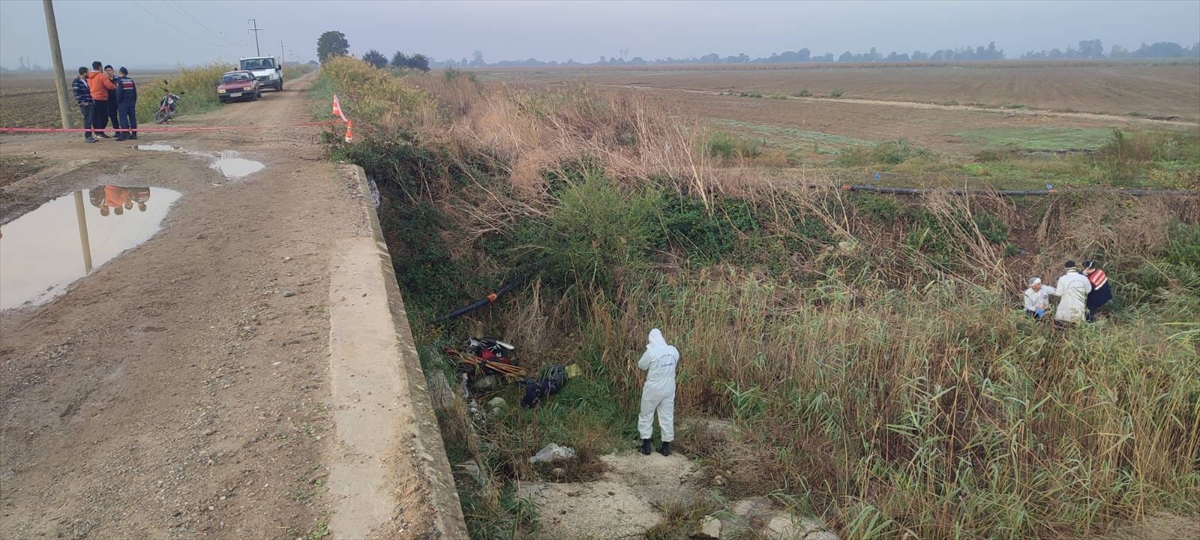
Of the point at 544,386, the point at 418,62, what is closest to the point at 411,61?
the point at 418,62

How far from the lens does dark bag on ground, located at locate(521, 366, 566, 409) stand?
309 inches

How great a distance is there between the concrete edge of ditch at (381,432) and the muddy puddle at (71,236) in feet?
9.50

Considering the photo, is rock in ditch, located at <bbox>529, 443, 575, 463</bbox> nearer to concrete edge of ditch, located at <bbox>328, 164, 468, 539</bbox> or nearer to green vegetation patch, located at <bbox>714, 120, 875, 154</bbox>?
concrete edge of ditch, located at <bbox>328, 164, 468, 539</bbox>

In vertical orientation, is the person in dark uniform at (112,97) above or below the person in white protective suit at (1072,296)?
above

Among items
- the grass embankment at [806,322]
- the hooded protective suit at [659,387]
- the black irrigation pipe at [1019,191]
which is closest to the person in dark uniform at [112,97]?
the grass embankment at [806,322]

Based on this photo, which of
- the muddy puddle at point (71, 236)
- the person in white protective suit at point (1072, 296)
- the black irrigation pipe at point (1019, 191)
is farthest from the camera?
the black irrigation pipe at point (1019, 191)

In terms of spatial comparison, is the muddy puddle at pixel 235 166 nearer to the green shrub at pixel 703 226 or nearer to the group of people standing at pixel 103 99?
the group of people standing at pixel 103 99

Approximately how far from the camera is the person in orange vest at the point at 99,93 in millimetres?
13766

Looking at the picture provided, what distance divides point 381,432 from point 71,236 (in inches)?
249

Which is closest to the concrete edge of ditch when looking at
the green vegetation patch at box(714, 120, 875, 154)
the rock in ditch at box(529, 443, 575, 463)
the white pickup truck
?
the rock in ditch at box(529, 443, 575, 463)

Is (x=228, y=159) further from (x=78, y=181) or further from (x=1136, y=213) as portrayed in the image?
(x=1136, y=213)

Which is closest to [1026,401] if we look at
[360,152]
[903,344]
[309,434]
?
[903,344]

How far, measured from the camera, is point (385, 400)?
15.3 feet

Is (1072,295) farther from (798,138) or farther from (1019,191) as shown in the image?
(798,138)
